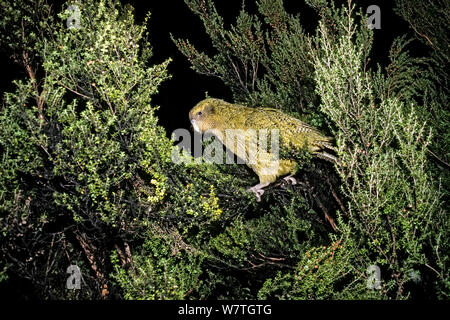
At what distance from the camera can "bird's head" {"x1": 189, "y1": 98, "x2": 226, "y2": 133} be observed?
142 inches

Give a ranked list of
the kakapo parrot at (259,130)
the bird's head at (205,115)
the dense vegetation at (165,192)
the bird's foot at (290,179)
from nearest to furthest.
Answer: the dense vegetation at (165,192), the kakapo parrot at (259,130), the bird's foot at (290,179), the bird's head at (205,115)

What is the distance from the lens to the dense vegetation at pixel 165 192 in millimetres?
2475

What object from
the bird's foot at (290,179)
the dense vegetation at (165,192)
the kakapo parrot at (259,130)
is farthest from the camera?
the bird's foot at (290,179)

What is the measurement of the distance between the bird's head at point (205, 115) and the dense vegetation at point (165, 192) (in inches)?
24.3

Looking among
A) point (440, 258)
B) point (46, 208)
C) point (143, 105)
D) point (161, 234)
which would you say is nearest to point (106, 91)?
point (143, 105)

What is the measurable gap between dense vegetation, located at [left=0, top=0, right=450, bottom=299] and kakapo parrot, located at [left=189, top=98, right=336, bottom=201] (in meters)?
0.18

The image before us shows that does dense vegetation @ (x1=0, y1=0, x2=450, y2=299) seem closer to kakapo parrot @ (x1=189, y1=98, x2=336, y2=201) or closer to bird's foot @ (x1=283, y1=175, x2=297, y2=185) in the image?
bird's foot @ (x1=283, y1=175, x2=297, y2=185)

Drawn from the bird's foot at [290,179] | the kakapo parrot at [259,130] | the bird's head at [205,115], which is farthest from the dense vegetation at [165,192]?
the bird's head at [205,115]

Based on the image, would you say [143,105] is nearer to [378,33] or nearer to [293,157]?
[293,157]

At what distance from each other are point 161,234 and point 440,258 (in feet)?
7.63

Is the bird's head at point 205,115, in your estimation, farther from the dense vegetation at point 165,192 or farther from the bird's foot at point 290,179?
the bird's foot at point 290,179

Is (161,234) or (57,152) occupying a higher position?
(57,152)

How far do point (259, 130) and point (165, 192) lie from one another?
45.5 inches

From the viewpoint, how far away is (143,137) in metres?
2.62
